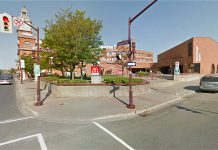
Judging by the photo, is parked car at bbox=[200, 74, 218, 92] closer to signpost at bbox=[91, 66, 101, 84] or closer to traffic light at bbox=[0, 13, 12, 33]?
signpost at bbox=[91, 66, 101, 84]

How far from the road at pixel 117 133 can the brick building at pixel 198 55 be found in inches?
1373

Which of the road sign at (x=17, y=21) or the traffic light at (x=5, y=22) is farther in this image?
the road sign at (x=17, y=21)

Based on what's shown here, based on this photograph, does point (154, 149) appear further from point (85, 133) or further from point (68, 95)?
point (68, 95)

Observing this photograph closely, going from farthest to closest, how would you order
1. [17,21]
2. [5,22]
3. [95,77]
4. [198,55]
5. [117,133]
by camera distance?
[198,55]
[95,77]
[17,21]
[5,22]
[117,133]

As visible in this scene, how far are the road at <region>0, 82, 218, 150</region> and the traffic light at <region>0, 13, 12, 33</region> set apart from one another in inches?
197

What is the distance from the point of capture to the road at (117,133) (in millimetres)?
4621

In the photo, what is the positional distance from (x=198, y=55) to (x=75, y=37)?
34053mm

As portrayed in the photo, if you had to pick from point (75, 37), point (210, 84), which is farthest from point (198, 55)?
point (75, 37)

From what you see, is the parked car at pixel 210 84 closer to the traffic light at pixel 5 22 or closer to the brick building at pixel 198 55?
the traffic light at pixel 5 22

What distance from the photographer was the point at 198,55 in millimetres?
38062

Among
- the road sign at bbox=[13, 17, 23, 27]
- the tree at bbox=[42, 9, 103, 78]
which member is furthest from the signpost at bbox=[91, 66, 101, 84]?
the road sign at bbox=[13, 17, 23, 27]

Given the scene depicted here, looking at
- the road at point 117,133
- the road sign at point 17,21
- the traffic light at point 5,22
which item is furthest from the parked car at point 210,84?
the traffic light at point 5,22

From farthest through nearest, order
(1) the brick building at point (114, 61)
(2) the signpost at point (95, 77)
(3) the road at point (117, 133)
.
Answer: (1) the brick building at point (114, 61), (2) the signpost at point (95, 77), (3) the road at point (117, 133)

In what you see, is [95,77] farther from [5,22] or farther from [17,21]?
[5,22]
